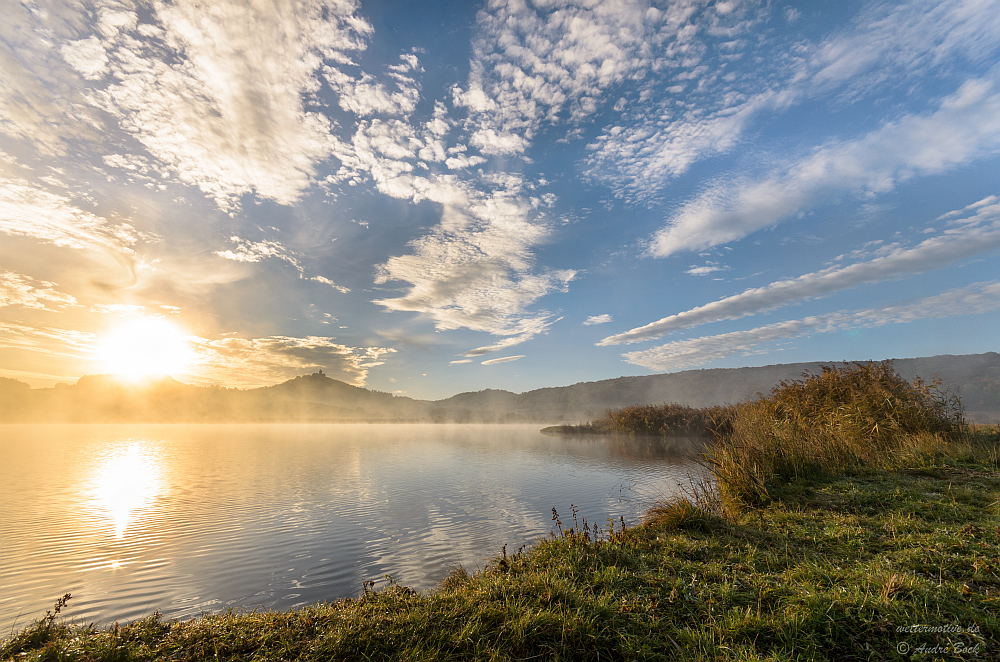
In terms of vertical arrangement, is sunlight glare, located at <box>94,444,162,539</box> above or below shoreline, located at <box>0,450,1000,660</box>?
above

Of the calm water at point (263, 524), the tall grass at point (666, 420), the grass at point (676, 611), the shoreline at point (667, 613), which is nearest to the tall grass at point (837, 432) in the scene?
the grass at point (676, 611)

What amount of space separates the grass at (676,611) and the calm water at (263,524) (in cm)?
311

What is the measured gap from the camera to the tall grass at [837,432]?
11242mm

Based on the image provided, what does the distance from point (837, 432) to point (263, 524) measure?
21364mm

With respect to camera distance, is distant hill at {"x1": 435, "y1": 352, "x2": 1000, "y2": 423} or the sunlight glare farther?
distant hill at {"x1": 435, "y1": 352, "x2": 1000, "y2": 423}

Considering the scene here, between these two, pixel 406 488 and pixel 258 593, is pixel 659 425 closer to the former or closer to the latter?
pixel 406 488

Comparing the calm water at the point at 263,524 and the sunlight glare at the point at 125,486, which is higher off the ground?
the sunlight glare at the point at 125,486

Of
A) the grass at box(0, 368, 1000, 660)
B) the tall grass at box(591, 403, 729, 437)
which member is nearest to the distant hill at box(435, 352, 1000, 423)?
the tall grass at box(591, 403, 729, 437)

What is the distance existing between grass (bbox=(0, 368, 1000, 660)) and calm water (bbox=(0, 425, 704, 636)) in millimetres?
3109

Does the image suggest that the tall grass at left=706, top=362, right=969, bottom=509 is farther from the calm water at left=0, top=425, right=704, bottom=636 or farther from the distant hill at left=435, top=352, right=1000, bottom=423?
the distant hill at left=435, top=352, right=1000, bottom=423

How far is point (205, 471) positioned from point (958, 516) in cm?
3263

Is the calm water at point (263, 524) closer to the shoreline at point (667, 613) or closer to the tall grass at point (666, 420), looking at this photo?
the shoreline at point (667, 613)

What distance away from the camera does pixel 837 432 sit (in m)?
15.1

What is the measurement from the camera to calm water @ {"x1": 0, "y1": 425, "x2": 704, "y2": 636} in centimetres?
847
